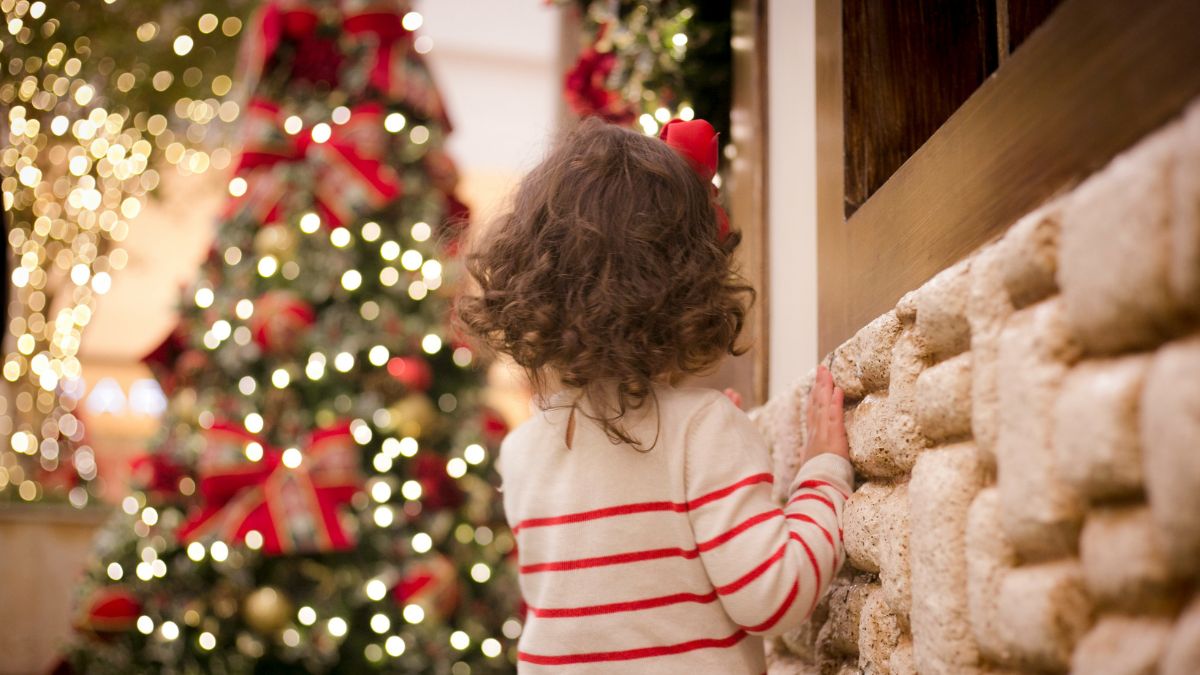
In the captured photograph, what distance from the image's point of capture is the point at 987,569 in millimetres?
767

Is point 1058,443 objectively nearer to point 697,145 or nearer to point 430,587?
point 697,145

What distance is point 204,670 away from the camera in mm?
3080

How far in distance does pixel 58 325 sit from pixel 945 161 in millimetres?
5310

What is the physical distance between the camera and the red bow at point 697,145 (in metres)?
1.31

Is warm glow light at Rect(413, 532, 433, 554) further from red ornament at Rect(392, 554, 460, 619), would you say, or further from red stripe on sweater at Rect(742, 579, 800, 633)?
red stripe on sweater at Rect(742, 579, 800, 633)

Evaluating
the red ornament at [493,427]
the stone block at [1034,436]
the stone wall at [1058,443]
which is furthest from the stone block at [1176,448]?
the red ornament at [493,427]

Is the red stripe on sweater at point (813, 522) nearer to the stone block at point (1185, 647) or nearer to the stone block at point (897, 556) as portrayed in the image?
the stone block at point (897, 556)

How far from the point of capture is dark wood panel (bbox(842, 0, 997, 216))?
4.27ft

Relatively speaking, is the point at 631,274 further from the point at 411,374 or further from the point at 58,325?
the point at 58,325

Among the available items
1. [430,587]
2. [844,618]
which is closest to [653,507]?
[844,618]

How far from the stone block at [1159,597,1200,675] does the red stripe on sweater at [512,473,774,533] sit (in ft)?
1.93

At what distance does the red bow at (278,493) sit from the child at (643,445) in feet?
6.07

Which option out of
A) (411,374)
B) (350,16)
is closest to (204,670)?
(411,374)

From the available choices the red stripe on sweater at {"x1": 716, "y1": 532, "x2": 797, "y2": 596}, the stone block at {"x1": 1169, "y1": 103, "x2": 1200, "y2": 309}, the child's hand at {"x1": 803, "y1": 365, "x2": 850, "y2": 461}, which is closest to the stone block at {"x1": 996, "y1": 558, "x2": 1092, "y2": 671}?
the stone block at {"x1": 1169, "y1": 103, "x2": 1200, "y2": 309}
